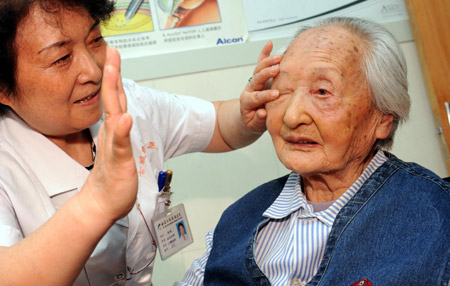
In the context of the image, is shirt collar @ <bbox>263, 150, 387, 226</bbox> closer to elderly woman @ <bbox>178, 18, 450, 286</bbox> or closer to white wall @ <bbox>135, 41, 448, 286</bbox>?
elderly woman @ <bbox>178, 18, 450, 286</bbox>

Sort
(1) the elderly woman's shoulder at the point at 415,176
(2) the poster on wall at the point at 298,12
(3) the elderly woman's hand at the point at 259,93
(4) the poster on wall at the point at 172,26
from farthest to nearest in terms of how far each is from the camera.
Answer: (2) the poster on wall at the point at 298,12, (4) the poster on wall at the point at 172,26, (3) the elderly woman's hand at the point at 259,93, (1) the elderly woman's shoulder at the point at 415,176

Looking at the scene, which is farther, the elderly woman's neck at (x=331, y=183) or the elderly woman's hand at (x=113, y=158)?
the elderly woman's neck at (x=331, y=183)

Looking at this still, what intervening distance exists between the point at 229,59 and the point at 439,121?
1230mm

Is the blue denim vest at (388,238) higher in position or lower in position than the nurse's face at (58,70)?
lower

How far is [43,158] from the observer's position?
149 cm

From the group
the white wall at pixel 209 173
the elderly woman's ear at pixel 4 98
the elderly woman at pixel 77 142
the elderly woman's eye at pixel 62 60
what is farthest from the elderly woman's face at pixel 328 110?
the white wall at pixel 209 173

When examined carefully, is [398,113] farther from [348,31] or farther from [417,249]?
[417,249]

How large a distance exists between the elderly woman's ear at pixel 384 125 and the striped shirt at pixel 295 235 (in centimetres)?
6

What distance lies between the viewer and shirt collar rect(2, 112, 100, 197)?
4.78 feet

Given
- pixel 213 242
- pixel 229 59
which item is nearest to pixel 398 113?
pixel 213 242

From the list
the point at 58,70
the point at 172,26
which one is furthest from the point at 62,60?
the point at 172,26

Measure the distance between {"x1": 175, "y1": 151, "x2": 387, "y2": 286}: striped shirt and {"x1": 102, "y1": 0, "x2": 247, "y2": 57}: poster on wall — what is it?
4.49ft

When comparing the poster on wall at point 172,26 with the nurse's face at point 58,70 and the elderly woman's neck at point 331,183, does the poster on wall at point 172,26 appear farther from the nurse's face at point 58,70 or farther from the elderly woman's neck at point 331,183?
the elderly woman's neck at point 331,183

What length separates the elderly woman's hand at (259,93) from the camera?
1.45 m
